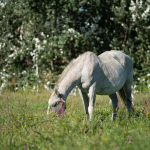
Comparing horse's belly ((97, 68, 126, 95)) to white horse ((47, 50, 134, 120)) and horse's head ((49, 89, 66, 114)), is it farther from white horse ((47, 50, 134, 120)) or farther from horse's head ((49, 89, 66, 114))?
horse's head ((49, 89, 66, 114))

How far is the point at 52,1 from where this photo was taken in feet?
28.6

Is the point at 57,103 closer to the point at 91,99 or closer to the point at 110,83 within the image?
the point at 91,99

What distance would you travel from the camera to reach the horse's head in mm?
3580

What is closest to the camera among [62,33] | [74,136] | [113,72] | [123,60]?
[74,136]

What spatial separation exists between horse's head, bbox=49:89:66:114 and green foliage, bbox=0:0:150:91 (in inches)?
211

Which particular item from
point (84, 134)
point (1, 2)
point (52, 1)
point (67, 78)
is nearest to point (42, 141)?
point (84, 134)

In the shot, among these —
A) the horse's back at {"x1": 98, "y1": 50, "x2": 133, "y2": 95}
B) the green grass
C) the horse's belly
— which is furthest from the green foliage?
the green grass

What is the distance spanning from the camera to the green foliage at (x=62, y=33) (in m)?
8.87

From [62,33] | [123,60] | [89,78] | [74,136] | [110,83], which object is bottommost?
[74,136]

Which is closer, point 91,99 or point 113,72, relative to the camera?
point 91,99

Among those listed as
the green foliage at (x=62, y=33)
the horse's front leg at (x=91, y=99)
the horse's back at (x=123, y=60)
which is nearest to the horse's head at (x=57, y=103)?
the horse's front leg at (x=91, y=99)

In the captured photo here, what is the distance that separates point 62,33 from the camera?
9.08 m

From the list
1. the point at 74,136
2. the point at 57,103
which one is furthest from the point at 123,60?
the point at 74,136

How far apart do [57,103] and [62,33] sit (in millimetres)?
6032
